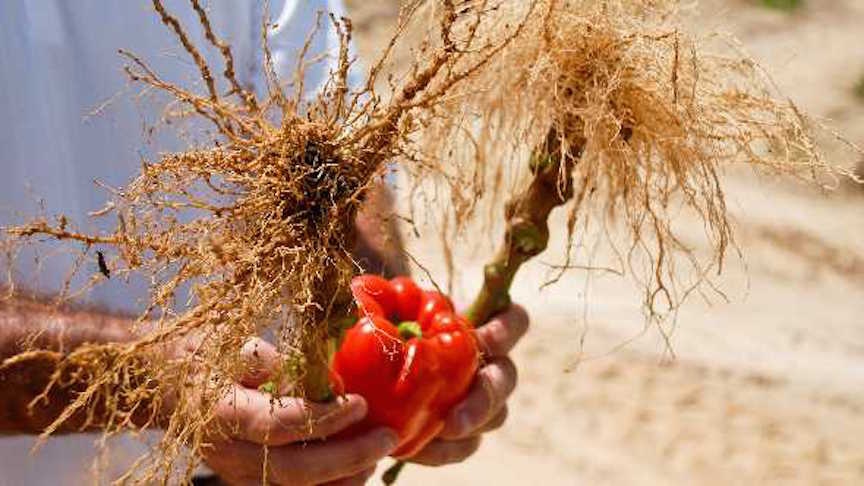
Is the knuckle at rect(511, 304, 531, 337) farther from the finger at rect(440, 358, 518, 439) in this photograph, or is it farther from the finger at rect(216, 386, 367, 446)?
the finger at rect(216, 386, 367, 446)

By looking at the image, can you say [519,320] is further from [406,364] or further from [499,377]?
[406,364]

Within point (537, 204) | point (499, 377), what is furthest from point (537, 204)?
point (499, 377)

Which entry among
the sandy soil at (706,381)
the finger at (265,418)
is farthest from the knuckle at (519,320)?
the sandy soil at (706,381)

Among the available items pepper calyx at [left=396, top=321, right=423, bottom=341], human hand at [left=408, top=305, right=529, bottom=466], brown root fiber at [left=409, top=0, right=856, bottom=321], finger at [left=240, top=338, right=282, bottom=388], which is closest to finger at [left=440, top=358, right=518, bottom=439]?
human hand at [left=408, top=305, right=529, bottom=466]

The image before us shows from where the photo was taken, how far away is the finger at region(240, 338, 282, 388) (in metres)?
1.25

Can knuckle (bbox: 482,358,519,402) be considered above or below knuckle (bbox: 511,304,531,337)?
below

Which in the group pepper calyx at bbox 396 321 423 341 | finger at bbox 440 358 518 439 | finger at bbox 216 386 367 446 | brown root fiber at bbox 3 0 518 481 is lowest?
finger at bbox 440 358 518 439

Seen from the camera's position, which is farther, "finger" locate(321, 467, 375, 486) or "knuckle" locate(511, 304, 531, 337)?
"knuckle" locate(511, 304, 531, 337)

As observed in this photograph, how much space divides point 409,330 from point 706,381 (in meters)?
2.27

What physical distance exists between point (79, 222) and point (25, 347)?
0.39m

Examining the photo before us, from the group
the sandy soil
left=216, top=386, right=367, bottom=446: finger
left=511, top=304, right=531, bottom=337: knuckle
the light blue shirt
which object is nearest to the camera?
left=216, top=386, right=367, bottom=446: finger

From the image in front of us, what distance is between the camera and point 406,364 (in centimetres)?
151

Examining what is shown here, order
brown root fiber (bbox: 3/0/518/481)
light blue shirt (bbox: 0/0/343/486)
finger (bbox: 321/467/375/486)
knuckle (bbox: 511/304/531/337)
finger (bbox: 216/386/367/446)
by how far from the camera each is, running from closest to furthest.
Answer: brown root fiber (bbox: 3/0/518/481), finger (bbox: 216/386/367/446), finger (bbox: 321/467/375/486), light blue shirt (bbox: 0/0/343/486), knuckle (bbox: 511/304/531/337)

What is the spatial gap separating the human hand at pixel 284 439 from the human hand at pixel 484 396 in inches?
7.5
